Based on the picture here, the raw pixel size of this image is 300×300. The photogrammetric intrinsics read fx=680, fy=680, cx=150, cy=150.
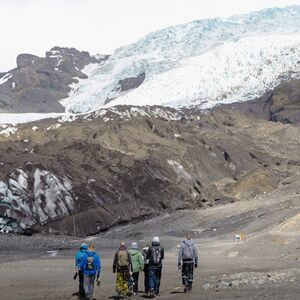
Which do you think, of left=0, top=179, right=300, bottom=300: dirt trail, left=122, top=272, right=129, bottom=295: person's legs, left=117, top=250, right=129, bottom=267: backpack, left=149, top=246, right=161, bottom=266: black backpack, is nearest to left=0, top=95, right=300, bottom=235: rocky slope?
left=0, top=179, right=300, bottom=300: dirt trail

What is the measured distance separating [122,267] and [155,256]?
1128mm

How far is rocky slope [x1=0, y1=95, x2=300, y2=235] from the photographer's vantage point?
59.9m

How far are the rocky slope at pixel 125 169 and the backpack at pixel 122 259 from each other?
4170 centimetres

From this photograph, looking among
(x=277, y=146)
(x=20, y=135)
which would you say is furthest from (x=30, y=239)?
(x=277, y=146)

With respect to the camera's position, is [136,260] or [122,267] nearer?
[122,267]

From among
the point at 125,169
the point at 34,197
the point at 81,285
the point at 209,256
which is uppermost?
the point at 125,169

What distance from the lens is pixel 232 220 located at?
52.6m

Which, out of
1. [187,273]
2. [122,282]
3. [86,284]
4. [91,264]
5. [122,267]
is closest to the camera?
[91,264]

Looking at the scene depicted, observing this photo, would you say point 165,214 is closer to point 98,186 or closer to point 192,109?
point 98,186

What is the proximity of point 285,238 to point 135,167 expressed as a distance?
43375 mm

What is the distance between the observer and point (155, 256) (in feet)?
55.4

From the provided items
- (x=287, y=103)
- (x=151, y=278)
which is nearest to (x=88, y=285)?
(x=151, y=278)

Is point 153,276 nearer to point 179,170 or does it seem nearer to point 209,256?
point 209,256

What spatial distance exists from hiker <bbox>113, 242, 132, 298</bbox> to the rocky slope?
41.5m
